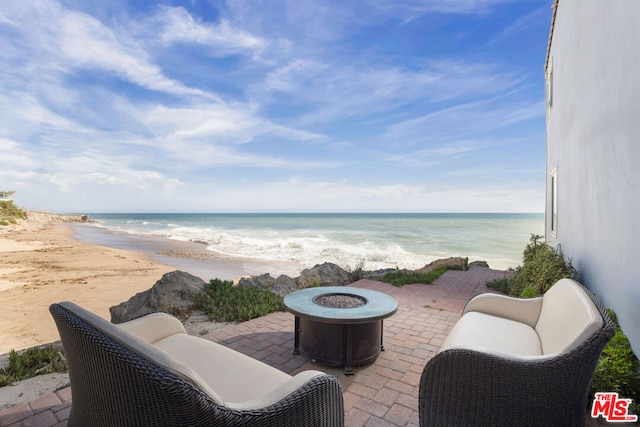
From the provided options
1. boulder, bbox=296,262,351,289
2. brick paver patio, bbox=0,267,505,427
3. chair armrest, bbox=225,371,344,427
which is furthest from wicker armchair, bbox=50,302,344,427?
boulder, bbox=296,262,351,289

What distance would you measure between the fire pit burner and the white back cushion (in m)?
1.58

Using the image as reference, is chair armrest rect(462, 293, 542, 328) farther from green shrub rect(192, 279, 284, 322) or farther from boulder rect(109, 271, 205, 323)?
boulder rect(109, 271, 205, 323)

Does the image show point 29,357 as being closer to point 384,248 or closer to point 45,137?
point 45,137

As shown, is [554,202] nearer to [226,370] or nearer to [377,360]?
[377,360]

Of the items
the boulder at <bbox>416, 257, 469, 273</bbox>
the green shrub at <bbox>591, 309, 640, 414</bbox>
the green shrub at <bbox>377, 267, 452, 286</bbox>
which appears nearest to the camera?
the green shrub at <bbox>591, 309, 640, 414</bbox>

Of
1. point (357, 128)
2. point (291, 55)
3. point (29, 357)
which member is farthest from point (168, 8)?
point (357, 128)

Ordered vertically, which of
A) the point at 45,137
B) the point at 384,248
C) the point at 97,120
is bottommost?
the point at 384,248

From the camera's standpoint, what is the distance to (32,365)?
2.93 meters

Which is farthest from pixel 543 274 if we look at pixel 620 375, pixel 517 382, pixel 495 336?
pixel 517 382

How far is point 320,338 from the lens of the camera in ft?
9.77

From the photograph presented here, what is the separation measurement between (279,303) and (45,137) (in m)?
14.8

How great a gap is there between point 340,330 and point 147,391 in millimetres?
2126

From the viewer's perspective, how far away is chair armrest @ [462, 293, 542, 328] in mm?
2840

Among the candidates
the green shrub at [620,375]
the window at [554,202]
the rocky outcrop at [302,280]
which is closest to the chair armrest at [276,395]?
the green shrub at [620,375]
